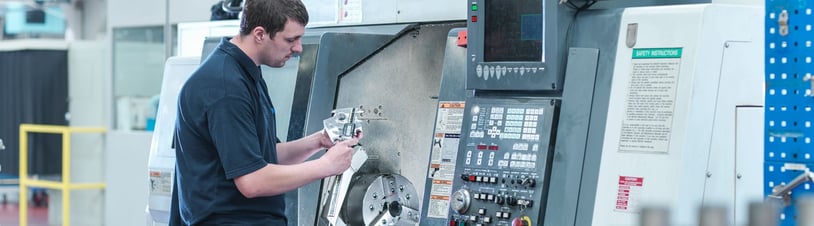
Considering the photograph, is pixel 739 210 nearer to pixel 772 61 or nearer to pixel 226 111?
pixel 772 61

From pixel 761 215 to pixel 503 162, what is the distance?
6.64 feet

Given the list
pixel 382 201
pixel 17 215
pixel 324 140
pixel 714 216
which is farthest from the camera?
pixel 17 215

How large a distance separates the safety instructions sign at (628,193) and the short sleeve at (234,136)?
1037 mm

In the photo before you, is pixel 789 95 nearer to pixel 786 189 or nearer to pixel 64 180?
pixel 786 189

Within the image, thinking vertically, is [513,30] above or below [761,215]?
above

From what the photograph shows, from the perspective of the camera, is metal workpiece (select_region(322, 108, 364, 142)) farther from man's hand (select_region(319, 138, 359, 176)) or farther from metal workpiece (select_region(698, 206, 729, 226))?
metal workpiece (select_region(698, 206, 729, 226))

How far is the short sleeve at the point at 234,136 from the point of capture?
2.99m

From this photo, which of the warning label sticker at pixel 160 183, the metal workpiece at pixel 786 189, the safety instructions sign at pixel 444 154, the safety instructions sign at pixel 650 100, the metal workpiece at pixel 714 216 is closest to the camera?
the metal workpiece at pixel 714 216

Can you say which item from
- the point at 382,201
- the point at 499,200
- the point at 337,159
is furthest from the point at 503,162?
the point at 382,201

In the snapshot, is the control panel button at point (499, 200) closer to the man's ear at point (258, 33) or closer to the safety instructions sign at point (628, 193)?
Result: the safety instructions sign at point (628, 193)

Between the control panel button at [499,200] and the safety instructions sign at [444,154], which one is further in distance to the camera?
the safety instructions sign at [444,154]

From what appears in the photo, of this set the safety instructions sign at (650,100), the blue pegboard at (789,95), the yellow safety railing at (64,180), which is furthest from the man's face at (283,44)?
the yellow safety railing at (64,180)

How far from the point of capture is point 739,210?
317 centimetres

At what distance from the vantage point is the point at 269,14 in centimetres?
312
